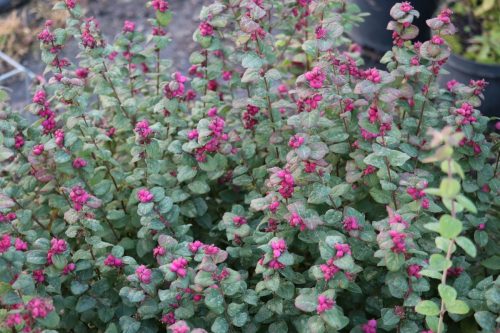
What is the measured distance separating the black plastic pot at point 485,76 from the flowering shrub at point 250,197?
1.17 metres

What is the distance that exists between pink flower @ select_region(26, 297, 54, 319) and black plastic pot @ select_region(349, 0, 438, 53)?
307 centimetres

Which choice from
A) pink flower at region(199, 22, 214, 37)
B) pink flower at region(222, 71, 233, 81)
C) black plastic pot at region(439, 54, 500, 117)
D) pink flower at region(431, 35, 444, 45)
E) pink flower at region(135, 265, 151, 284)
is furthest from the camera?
black plastic pot at region(439, 54, 500, 117)

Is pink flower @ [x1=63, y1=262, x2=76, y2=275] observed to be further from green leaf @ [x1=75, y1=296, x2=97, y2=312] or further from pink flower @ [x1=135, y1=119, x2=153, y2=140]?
pink flower @ [x1=135, y1=119, x2=153, y2=140]

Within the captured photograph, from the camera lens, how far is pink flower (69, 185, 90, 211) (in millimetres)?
1854

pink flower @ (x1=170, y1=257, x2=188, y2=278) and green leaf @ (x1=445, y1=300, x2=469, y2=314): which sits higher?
pink flower @ (x1=170, y1=257, x2=188, y2=278)

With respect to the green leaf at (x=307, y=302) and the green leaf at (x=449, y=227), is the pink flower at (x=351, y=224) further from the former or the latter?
the green leaf at (x=449, y=227)

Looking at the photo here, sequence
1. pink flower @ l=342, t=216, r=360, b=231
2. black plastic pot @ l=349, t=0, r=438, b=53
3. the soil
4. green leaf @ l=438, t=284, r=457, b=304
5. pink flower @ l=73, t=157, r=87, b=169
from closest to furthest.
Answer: green leaf @ l=438, t=284, r=457, b=304 → pink flower @ l=342, t=216, r=360, b=231 → pink flower @ l=73, t=157, r=87, b=169 → black plastic pot @ l=349, t=0, r=438, b=53 → the soil

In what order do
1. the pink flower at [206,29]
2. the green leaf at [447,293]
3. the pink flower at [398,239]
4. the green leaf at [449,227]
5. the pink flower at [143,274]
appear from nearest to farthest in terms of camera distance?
the green leaf at [449,227] → the green leaf at [447,293] → the pink flower at [398,239] → the pink flower at [143,274] → the pink flower at [206,29]

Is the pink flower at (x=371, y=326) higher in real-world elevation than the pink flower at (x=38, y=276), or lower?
lower

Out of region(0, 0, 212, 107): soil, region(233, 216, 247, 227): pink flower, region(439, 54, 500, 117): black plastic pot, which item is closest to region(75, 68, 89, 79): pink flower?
region(233, 216, 247, 227): pink flower

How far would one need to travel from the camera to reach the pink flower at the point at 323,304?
1578 mm

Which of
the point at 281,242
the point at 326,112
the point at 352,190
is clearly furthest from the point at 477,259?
the point at 281,242

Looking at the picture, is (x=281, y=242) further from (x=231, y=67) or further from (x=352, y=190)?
(x=231, y=67)

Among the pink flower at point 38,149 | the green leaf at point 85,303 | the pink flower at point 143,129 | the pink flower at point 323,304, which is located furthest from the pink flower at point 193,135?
the pink flower at point 323,304
